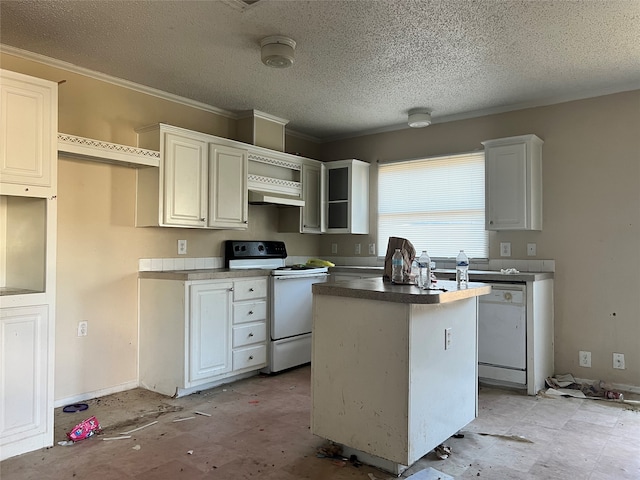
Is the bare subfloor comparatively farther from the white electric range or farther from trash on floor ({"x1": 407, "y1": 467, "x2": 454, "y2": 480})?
the white electric range

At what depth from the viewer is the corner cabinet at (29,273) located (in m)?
2.45

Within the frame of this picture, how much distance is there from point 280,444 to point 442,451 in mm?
914

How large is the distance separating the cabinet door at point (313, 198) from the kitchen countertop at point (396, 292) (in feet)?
7.87

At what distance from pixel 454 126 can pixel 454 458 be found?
328 cm

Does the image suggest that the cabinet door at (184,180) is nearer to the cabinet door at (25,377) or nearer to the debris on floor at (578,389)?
the cabinet door at (25,377)

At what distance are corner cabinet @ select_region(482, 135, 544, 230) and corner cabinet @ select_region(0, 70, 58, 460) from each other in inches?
134

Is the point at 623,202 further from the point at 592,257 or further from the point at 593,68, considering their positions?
the point at 593,68

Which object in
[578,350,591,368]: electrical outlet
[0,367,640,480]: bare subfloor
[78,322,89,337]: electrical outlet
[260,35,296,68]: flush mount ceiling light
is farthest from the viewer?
[578,350,591,368]: electrical outlet

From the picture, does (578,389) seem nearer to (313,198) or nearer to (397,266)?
(397,266)

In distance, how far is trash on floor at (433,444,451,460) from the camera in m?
2.44

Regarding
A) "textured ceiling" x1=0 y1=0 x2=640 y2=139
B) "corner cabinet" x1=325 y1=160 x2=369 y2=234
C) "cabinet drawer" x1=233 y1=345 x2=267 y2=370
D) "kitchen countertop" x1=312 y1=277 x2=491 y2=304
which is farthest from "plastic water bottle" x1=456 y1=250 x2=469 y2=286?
"corner cabinet" x1=325 y1=160 x2=369 y2=234

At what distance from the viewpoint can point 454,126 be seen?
4.64 meters

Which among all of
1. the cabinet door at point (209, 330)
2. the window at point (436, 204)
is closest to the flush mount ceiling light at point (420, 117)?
the window at point (436, 204)

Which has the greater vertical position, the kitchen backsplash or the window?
the window
